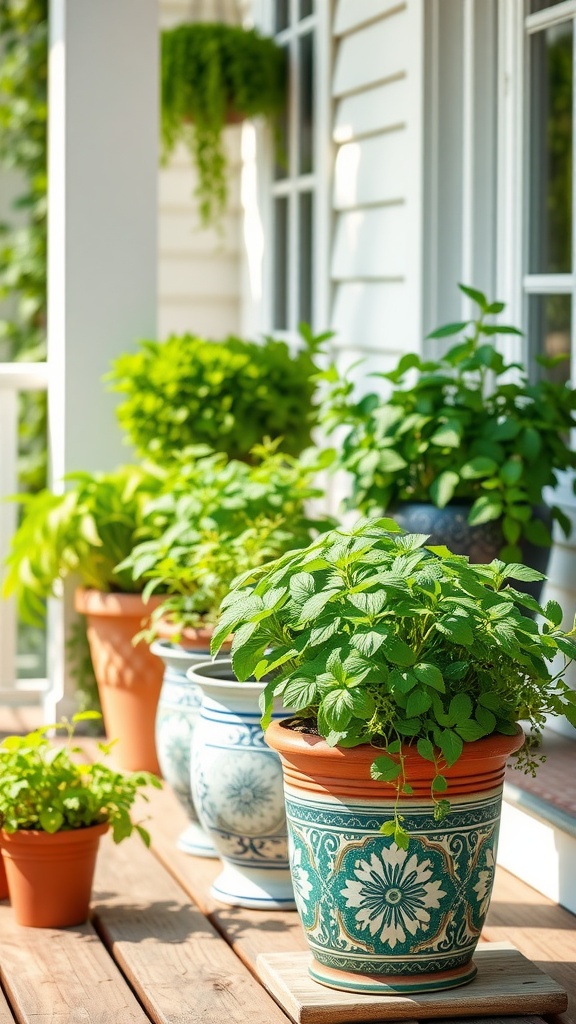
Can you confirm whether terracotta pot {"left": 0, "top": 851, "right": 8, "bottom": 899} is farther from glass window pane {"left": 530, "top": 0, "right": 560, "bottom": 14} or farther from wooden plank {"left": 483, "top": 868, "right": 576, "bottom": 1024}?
glass window pane {"left": 530, "top": 0, "right": 560, "bottom": 14}

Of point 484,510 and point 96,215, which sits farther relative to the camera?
point 96,215

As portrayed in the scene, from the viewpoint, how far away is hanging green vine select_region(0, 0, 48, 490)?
5406 mm

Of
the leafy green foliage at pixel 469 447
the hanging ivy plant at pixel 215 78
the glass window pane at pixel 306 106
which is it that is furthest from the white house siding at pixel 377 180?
the leafy green foliage at pixel 469 447

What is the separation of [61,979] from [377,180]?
249cm

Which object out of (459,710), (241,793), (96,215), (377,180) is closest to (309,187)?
(377,180)

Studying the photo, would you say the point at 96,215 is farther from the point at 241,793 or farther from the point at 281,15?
the point at 241,793

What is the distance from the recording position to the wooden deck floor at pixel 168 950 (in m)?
2.00

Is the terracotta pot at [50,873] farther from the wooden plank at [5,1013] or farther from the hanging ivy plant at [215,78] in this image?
the hanging ivy plant at [215,78]

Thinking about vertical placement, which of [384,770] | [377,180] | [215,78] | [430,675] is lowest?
[384,770]

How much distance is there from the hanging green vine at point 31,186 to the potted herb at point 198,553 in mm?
2600

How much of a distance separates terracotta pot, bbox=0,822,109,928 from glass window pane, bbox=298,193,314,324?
275cm

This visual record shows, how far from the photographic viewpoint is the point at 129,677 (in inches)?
129

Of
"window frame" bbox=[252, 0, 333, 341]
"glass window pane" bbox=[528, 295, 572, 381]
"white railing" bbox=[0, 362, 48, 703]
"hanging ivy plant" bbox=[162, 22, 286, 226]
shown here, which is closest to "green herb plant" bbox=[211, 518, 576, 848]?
"glass window pane" bbox=[528, 295, 572, 381]

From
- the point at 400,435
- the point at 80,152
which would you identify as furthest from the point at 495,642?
the point at 80,152
